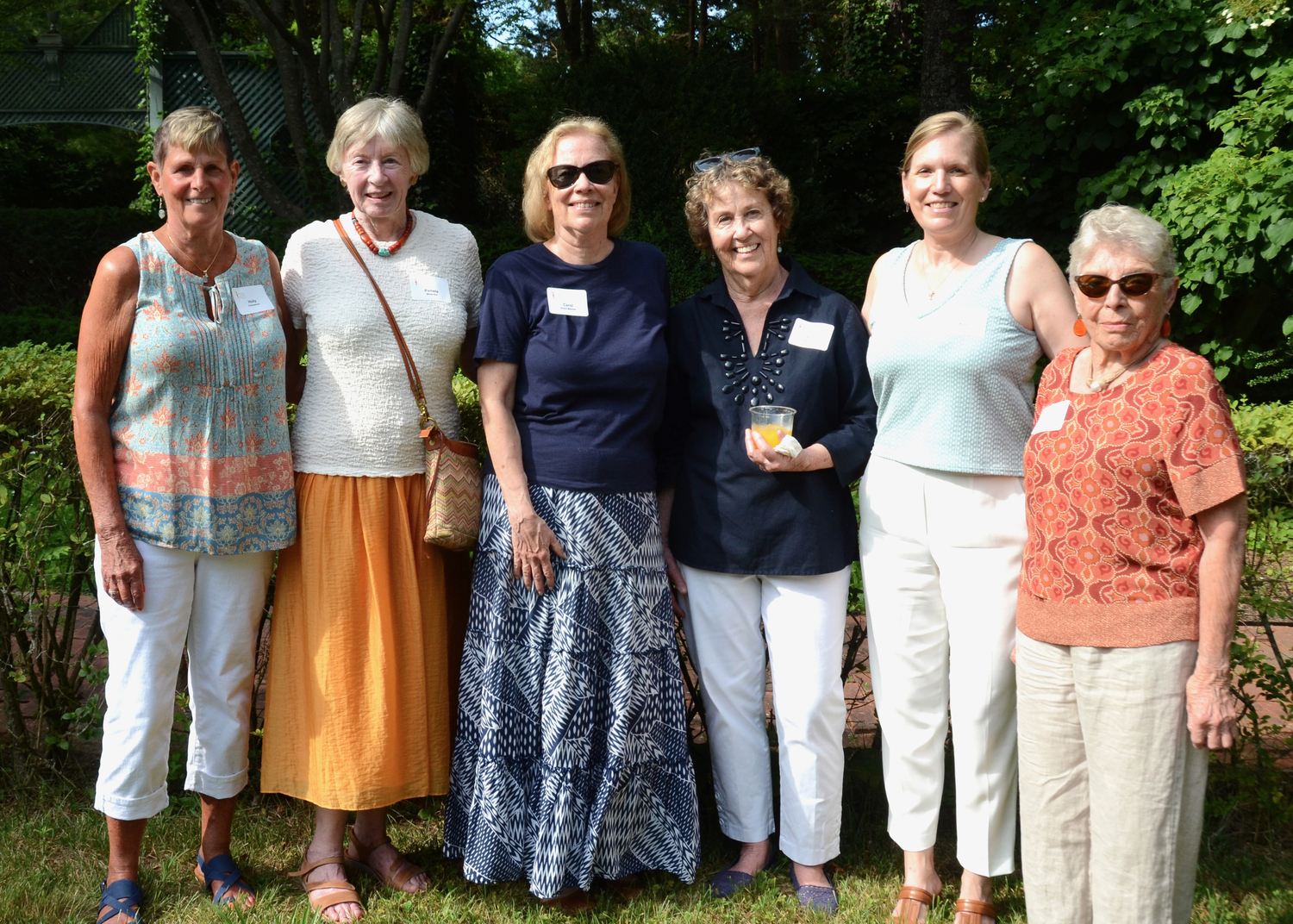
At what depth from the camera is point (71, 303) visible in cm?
1317

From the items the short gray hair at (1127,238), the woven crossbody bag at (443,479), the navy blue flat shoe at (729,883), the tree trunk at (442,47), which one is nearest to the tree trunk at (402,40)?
the tree trunk at (442,47)

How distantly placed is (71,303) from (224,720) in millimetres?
11895

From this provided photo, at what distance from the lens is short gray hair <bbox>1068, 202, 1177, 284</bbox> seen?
2.44 meters

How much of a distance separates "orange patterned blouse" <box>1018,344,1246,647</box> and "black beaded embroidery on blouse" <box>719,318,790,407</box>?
0.92m

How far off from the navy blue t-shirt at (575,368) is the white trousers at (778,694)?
0.51 metres

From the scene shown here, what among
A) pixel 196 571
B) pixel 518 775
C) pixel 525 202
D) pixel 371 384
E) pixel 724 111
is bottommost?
pixel 518 775

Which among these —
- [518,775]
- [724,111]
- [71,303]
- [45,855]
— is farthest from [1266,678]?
[71,303]

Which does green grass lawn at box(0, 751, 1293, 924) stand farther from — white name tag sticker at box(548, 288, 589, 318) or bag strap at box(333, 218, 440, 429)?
white name tag sticker at box(548, 288, 589, 318)

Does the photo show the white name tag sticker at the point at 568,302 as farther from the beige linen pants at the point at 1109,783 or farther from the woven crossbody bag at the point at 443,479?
the beige linen pants at the point at 1109,783

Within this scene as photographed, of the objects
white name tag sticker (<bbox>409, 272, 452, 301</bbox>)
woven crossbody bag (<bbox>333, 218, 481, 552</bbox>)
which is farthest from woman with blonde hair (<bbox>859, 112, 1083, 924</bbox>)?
white name tag sticker (<bbox>409, 272, 452, 301</bbox>)

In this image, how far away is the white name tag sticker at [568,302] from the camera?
3.18 metres

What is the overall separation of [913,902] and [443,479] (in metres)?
1.93

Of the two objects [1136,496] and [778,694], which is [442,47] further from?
[1136,496]

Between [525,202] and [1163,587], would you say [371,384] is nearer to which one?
[525,202]
